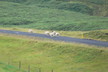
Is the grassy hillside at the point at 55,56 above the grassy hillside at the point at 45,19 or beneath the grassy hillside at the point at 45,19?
above

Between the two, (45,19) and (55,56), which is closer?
(55,56)

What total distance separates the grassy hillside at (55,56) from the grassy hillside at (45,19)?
61.1m

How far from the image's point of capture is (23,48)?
63.1 metres

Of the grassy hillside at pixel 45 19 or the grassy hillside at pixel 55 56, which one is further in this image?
the grassy hillside at pixel 45 19

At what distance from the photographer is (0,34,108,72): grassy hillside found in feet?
164

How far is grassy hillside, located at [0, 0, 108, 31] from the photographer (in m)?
129

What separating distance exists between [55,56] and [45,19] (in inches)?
4081

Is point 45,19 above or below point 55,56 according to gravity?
below

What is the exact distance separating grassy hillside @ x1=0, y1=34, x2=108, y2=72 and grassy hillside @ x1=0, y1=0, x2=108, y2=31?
61.1 m

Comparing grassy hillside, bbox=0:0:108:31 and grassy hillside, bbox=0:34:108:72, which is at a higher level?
grassy hillside, bbox=0:34:108:72

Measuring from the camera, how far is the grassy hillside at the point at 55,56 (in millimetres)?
49875

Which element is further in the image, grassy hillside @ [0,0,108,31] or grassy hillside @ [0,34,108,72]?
grassy hillside @ [0,0,108,31]

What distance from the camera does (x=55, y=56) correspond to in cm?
5684

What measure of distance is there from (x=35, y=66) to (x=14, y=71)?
9.11 m
